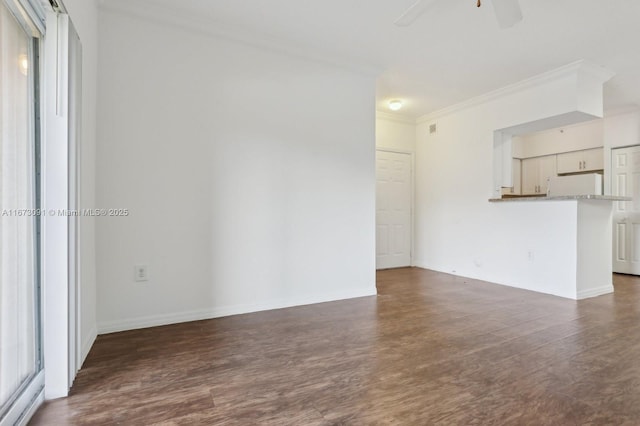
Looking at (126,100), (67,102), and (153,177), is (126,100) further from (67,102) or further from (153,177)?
(67,102)

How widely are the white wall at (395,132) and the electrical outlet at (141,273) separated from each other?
151 inches

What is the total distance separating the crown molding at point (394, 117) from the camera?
5.29 metres

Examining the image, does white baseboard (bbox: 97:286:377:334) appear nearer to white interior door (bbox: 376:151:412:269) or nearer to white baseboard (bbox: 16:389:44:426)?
white baseboard (bbox: 16:389:44:426)

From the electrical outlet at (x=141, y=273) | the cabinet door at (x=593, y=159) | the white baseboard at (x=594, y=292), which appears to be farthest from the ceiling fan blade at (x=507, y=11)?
the cabinet door at (x=593, y=159)

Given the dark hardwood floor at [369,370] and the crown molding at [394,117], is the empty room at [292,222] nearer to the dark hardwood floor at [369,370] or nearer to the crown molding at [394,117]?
the dark hardwood floor at [369,370]

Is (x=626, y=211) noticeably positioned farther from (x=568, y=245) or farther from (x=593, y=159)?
(x=568, y=245)

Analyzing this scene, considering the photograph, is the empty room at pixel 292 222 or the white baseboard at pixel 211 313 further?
the white baseboard at pixel 211 313

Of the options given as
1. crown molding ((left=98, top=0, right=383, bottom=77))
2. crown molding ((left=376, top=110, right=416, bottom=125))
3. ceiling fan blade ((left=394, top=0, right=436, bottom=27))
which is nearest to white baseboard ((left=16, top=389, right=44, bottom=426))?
crown molding ((left=98, top=0, right=383, bottom=77))

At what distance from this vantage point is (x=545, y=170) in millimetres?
6164

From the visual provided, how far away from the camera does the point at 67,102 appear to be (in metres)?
1.68

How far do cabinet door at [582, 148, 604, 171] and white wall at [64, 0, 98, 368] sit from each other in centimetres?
691

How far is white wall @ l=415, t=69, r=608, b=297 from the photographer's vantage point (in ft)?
12.4

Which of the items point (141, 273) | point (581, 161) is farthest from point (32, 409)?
point (581, 161)

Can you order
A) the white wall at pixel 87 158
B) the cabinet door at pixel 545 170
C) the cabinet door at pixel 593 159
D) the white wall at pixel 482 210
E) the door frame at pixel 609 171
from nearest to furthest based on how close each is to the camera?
the white wall at pixel 87 158
the white wall at pixel 482 210
the door frame at pixel 609 171
the cabinet door at pixel 593 159
the cabinet door at pixel 545 170
